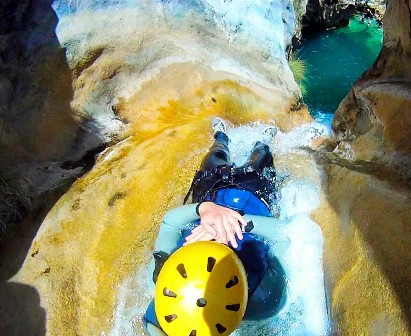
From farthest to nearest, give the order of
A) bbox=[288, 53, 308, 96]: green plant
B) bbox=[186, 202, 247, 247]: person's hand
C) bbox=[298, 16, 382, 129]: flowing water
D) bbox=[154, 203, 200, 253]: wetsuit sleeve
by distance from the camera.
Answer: bbox=[288, 53, 308, 96]: green plant
bbox=[298, 16, 382, 129]: flowing water
bbox=[154, 203, 200, 253]: wetsuit sleeve
bbox=[186, 202, 247, 247]: person's hand

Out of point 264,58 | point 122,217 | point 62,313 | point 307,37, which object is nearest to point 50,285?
point 62,313

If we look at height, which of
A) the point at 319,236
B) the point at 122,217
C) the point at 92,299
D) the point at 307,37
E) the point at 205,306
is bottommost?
the point at 307,37

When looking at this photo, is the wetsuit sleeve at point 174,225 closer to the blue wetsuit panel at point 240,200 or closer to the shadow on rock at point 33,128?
the blue wetsuit panel at point 240,200

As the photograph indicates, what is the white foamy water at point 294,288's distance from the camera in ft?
15.3

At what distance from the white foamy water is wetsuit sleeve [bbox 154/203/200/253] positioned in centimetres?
84

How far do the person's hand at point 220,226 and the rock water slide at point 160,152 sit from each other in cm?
89

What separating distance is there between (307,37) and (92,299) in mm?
11606

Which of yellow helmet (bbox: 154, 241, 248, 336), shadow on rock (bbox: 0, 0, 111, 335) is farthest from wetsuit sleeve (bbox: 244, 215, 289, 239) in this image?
shadow on rock (bbox: 0, 0, 111, 335)

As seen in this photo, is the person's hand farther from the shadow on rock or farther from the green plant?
the green plant

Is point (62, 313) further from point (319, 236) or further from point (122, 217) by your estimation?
point (319, 236)

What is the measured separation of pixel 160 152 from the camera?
6.32 m

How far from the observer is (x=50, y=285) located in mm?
5023

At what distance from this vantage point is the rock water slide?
4.82 metres

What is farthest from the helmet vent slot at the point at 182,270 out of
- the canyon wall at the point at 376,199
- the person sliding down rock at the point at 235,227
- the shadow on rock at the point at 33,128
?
the shadow on rock at the point at 33,128
